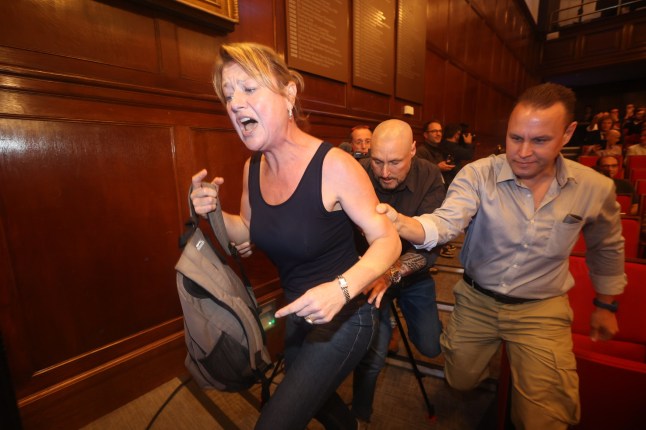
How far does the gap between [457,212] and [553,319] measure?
74cm

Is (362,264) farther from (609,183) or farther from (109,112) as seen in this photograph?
→ (109,112)

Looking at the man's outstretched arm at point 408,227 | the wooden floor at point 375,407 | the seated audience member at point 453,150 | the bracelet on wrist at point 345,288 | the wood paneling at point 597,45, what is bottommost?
the wooden floor at point 375,407

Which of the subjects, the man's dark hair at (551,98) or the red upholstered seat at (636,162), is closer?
the man's dark hair at (551,98)

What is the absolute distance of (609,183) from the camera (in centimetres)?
151

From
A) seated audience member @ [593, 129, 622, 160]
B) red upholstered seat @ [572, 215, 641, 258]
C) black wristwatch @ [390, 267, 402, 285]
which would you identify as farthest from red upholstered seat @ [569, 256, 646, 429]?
seated audience member @ [593, 129, 622, 160]

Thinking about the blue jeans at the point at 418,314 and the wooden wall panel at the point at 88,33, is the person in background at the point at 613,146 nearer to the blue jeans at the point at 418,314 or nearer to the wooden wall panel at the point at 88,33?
the blue jeans at the point at 418,314

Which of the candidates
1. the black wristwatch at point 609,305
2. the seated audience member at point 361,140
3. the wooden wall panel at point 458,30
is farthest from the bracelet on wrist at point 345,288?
the wooden wall panel at point 458,30

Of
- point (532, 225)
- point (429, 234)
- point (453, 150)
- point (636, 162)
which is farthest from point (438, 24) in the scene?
point (429, 234)

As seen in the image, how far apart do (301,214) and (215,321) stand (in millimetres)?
493

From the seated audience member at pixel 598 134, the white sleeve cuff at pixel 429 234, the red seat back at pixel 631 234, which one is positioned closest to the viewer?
the white sleeve cuff at pixel 429 234

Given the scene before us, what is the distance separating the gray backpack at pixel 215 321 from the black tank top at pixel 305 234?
0.62ft

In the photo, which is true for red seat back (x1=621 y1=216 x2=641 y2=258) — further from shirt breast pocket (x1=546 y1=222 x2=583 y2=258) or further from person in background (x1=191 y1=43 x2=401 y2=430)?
person in background (x1=191 y1=43 x2=401 y2=430)

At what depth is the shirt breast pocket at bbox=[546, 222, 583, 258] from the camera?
59.7 inches

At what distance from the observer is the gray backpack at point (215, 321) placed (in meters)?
1.09
